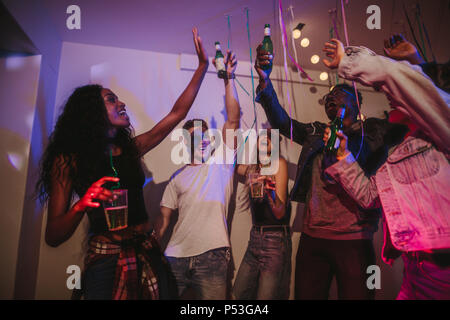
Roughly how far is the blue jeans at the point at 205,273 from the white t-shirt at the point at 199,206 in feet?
0.17

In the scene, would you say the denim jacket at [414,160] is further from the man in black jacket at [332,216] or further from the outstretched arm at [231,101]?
the outstretched arm at [231,101]

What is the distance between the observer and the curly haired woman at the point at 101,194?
3.86 feet

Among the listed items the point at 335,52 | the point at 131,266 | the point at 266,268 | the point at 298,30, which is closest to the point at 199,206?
the point at 266,268

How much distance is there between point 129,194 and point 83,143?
1.37ft

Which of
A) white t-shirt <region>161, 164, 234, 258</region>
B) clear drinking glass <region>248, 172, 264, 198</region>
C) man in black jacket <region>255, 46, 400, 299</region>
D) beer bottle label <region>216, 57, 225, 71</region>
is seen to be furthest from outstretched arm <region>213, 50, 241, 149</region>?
clear drinking glass <region>248, 172, 264, 198</region>

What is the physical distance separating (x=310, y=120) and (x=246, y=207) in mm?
1371

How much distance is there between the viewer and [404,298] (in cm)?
122

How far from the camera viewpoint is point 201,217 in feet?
6.64

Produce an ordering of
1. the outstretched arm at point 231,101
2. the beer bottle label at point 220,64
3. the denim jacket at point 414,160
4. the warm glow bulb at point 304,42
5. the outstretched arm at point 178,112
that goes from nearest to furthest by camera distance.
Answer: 1. the denim jacket at point 414,160
2. the outstretched arm at point 178,112
3. the outstretched arm at point 231,101
4. the beer bottle label at point 220,64
5. the warm glow bulb at point 304,42

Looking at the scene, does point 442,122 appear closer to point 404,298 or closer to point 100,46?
point 404,298

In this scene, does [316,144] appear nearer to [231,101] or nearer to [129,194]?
[231,101]

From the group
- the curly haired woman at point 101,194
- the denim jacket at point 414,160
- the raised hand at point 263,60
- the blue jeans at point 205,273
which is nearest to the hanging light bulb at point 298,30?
the raised hand at point 263,60

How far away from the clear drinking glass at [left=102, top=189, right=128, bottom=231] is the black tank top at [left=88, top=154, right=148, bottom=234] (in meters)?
0.09

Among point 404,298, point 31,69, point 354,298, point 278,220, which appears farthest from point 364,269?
point 31,69
